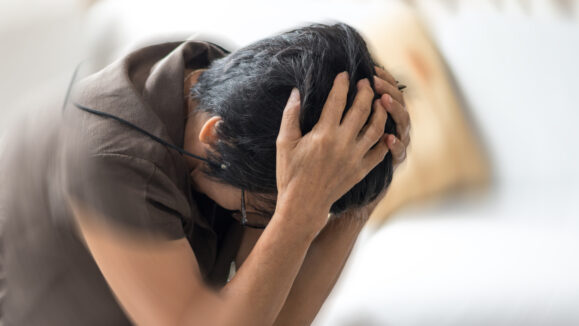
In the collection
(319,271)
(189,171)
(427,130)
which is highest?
(189,171)

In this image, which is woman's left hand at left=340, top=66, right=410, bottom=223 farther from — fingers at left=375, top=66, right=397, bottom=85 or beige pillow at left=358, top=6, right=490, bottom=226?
beige pillow at left=358, top=6, right=490, bottom=226

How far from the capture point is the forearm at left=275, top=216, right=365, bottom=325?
102 centimetres

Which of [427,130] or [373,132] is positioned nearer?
[373,132]

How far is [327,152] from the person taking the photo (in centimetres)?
73

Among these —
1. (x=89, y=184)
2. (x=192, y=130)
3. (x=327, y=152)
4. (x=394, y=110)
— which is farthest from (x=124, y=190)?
(x=394, y=110)

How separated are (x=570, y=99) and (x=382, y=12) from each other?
442 millimetres

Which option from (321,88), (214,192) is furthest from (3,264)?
(321,88)

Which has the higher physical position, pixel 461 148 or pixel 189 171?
pixel 189 171

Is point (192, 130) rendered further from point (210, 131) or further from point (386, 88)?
point (386, 88)

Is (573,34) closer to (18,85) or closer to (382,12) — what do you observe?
(382,12)

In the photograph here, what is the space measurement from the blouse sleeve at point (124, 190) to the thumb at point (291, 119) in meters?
0.16

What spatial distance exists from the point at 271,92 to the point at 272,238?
180 millimetres

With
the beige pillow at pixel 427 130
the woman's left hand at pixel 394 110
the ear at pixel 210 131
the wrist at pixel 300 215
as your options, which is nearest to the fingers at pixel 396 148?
the woman's left hand at pixel 394 110

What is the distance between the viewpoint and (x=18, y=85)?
654 mm
